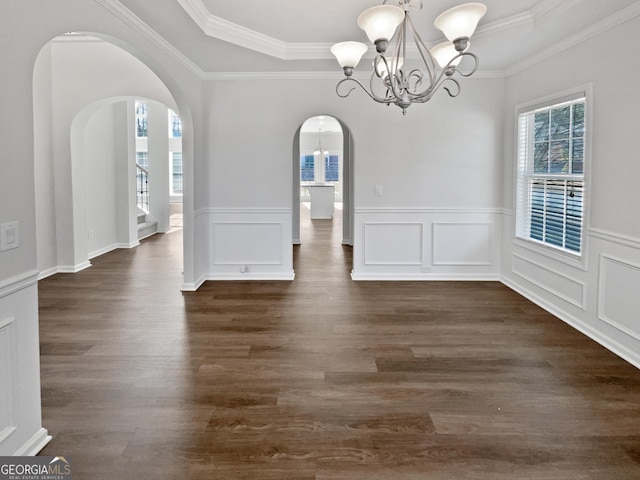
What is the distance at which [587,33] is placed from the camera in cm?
392

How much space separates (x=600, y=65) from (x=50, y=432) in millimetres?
4638

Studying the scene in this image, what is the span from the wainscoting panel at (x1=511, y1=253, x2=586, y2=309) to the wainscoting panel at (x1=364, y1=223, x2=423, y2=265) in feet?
3.88

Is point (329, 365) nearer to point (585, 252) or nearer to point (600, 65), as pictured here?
point (585, 252)

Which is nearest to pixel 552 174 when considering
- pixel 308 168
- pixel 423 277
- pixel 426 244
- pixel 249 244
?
pixel 426 244

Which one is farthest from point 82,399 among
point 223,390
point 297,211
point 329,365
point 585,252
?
point 297,211

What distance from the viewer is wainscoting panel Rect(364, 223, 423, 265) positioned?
19.7 ft

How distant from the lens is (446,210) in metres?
5.95

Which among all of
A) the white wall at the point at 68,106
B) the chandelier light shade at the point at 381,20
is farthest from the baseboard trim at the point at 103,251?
the chandelier light shade at the point at 381,20

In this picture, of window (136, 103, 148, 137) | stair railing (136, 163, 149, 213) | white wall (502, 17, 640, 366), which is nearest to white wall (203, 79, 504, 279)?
white wall (502, 17, 640, 366)

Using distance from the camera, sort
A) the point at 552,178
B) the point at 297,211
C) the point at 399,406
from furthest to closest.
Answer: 1. the point at 297,211
2. the point at 552,178
3. the point at 399,406

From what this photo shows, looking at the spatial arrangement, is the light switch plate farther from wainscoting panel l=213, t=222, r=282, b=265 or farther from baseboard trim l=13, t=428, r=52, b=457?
wainscoting panel l=213, t=222, r=282, b=265

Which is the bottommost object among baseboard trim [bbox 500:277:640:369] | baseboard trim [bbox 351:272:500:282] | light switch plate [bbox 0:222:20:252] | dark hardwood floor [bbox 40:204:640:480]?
dark hardwood floor [bbox 40:204:640:480]

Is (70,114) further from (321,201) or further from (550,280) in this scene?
(321,201)

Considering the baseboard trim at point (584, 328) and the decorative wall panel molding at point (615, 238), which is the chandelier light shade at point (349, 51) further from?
the baseboard trim at point (584, 328)
